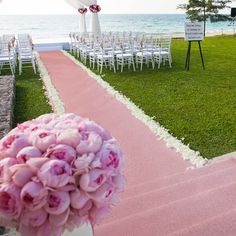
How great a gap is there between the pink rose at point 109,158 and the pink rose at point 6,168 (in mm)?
232

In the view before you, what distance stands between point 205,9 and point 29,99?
23.4 metres

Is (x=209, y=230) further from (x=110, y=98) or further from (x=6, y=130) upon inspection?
(x=110, y=98)

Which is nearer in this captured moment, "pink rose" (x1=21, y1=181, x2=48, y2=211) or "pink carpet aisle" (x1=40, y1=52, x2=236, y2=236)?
"pink rose" (x1=21, y1=181, x2=48, y2=211)

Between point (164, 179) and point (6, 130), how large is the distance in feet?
6.90

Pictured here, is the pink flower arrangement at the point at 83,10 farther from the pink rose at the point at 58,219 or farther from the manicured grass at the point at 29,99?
the pink rose at the point at 58,219

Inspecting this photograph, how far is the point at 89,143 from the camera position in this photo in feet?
3.37

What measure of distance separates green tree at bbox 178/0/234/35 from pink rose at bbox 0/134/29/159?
27.7 m

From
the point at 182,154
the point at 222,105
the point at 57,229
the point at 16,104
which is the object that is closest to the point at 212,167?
the point at 182,154

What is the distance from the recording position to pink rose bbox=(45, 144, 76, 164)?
3.21 feet

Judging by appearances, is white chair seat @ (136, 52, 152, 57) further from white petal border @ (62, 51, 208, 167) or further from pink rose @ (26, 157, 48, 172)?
pink rose @ (26, 157, 48, 172)

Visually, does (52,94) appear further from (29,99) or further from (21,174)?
(21,174)

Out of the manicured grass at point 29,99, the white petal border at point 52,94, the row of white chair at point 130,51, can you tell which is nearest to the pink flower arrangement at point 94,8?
the row of white chair at point 130,51

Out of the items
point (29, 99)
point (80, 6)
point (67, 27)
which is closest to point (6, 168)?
point (29, 99)

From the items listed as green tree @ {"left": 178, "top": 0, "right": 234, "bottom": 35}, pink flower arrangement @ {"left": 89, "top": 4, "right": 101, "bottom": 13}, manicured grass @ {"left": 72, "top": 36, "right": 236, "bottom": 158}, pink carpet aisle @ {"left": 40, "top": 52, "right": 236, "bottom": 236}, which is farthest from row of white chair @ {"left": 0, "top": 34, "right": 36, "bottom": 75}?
green tree @ {"left": 178, "top": 0, "right": 234, "bottom": 35}
